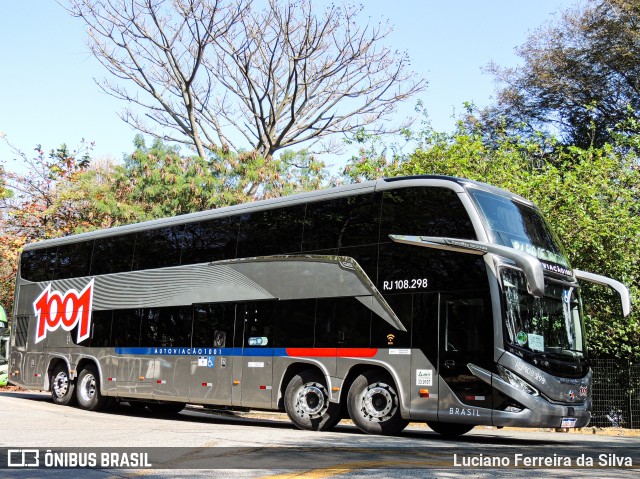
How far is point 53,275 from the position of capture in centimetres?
2058

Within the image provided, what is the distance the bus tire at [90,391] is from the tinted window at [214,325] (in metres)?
3.70

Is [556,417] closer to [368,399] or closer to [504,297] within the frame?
[504,297]

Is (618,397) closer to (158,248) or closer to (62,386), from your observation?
(158,248)

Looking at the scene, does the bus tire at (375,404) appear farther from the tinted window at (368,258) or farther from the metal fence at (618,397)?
the metal fence at (618,397)

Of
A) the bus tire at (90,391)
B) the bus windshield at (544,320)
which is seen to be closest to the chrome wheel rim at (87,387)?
the bus tire at (90,391)

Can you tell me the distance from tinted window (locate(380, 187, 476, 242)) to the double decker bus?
0.02 metres

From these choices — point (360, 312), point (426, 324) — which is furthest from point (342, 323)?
point (426, 324)

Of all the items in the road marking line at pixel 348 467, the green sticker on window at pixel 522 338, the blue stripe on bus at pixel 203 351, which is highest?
the green sticker on window at pixel 522 338

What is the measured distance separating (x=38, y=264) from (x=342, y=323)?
409 inches

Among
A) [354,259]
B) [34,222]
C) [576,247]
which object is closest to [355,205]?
[354,259]

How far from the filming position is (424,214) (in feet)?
43.7

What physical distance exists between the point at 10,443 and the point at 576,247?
1502cm

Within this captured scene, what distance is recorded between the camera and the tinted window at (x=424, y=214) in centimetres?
1291

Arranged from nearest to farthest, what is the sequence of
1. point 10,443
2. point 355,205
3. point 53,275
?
point 10,443 → point 355,205 → point 53,275
